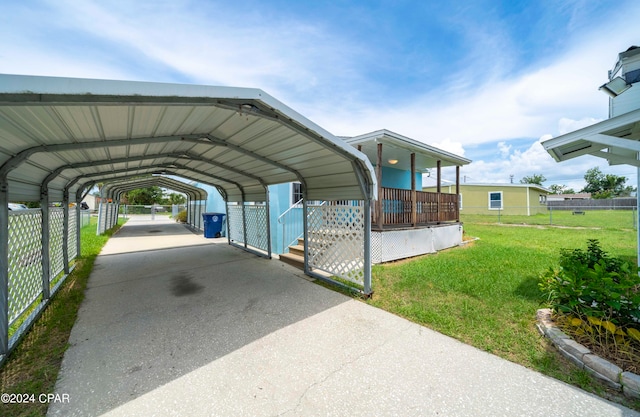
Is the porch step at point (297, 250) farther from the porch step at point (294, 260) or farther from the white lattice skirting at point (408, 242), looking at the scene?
the white lattice skirting at point (408, 242)

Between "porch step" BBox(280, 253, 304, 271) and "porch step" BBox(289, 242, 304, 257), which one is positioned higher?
"porch step" BBox(289, 242, 304, 257)

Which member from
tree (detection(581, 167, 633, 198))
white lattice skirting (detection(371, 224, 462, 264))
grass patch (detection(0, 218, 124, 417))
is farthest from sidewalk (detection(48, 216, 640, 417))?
tree (detection(581, 167, 633, 198))

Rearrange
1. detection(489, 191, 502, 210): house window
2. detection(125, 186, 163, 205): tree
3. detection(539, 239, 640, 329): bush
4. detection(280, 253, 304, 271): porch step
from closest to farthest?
detection(539, 239, 640, 329): bush, detection(280, 253, 304, 271): porch step, detection(489, 191, 502, 210): house window, detection(125, 186, 163, 205): tree

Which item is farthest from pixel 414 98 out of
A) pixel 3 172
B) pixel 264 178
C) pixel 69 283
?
pixel 69 283

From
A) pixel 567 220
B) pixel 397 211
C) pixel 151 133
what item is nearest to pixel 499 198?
pixel 567 220

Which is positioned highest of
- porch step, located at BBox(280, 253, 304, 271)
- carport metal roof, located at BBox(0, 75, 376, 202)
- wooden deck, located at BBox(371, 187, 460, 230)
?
carport metal roof, located at BBox(0, 75, 376, 202)

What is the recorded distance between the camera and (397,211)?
751 cm

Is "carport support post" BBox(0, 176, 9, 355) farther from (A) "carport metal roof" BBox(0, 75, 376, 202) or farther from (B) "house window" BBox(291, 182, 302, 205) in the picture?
(B) "house window" BBox(291, 182, 302, 205)

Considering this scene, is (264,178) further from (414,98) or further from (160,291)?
(414,98)

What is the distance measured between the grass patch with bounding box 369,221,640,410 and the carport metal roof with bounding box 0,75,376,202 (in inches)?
76.1

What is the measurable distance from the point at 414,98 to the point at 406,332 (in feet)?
29.7

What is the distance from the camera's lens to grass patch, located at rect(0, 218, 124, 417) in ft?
7.10

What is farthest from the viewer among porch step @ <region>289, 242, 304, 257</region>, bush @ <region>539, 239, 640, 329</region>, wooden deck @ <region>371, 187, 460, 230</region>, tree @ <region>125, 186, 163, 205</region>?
tree @ <region>125, 186, 163, 205</region>

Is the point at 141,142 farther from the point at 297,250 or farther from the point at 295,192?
the point at 295,192
